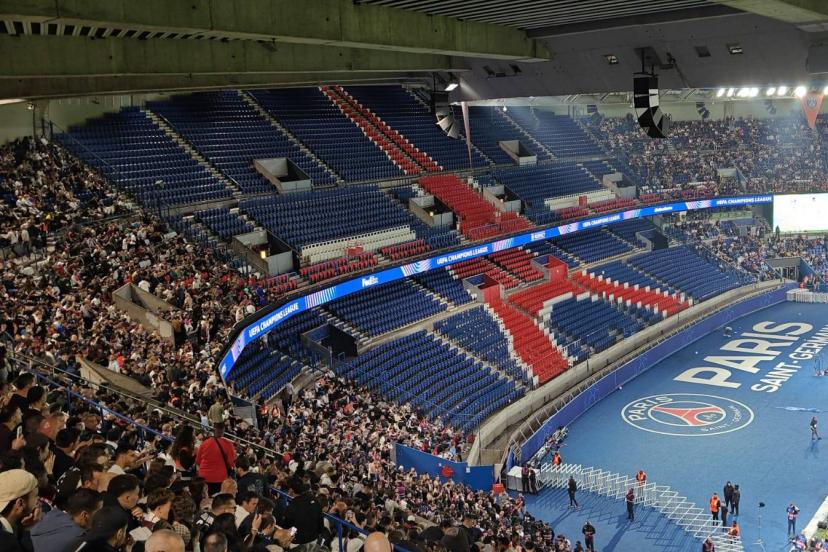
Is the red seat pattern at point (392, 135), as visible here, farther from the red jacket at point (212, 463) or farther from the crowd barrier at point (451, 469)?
the red jacket at point (212, 463)

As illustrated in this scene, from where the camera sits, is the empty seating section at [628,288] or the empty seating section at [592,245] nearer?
the empty seating section at [628,288]

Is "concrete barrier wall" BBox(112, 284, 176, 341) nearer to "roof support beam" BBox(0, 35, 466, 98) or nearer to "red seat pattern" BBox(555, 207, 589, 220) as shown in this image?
"roof support beam" BBox(0, 35, 466, 98)

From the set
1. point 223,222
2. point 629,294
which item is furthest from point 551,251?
point 223,222

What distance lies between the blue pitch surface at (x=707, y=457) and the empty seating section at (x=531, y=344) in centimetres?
224

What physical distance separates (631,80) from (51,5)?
1068 cm

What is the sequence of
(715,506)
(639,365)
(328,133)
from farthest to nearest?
(328,133)
(639,365)
(715,506)

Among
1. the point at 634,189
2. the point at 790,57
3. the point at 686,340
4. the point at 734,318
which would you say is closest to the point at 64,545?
the point at 790,57

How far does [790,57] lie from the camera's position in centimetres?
1259

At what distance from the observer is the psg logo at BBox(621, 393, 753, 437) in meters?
25.5

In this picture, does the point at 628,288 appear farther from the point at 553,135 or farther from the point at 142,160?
the point at 142,160

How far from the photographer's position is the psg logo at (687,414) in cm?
2550

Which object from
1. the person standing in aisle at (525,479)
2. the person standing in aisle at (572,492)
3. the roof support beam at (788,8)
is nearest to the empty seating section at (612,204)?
the person standing in aisle at (525,479)

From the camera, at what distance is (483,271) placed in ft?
114

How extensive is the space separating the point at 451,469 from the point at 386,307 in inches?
362
